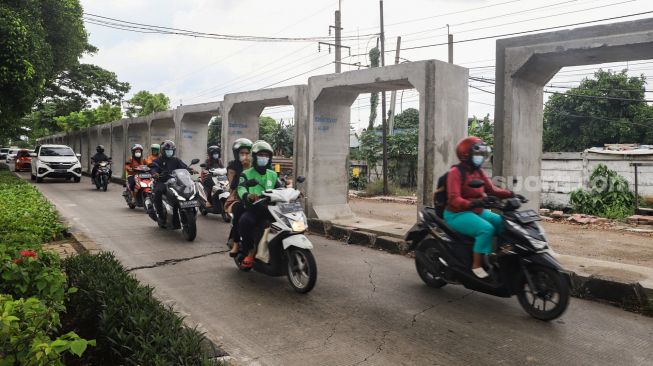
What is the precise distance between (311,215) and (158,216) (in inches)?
117

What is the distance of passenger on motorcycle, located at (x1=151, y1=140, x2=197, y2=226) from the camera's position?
8969mm

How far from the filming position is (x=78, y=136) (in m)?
31.6

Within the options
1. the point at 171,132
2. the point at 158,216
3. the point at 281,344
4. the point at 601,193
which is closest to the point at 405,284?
the point at 281,344

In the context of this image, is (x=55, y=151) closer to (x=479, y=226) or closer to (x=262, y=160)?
(x=262, y=160)

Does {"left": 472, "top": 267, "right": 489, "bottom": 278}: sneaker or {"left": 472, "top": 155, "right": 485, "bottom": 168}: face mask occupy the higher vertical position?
{"left": 472, "top": 155, "right": 485, "bottom": 168}: face mask

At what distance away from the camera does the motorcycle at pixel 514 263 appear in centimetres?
439

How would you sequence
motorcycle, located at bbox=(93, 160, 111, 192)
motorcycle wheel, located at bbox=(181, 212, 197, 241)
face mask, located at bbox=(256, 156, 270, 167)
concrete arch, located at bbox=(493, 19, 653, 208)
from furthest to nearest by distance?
motorcycle, located at bbox=(93, 160, 111, 192) < motorcycle wheel, located at bbox=(181, 212, 197, 241) < concrete arch, located at bbox=(493, 19, 653, 208) < face mask, located at bbox=(256, 156, 270, 167)

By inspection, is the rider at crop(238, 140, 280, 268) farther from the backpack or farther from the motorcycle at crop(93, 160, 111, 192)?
the motorcycle at crop(93, 160, 111, 192)

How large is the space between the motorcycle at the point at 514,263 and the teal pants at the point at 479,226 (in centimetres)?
8

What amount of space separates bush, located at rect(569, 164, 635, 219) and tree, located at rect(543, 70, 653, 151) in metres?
12.8

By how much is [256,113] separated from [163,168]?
17.0ft

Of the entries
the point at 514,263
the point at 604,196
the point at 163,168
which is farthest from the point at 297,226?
the point at 604,196

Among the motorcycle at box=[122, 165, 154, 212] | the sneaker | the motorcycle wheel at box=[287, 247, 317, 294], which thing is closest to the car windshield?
the motorcycle at box=[122, 165, 154, 212]

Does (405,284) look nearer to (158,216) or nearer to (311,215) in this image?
(311,215)
